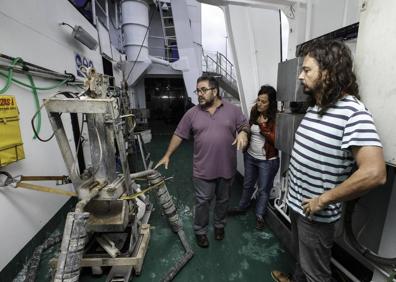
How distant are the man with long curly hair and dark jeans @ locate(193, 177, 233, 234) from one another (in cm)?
83

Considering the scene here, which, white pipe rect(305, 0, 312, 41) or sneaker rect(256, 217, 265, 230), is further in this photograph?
sneaker rect(256, 217, 265, 230)

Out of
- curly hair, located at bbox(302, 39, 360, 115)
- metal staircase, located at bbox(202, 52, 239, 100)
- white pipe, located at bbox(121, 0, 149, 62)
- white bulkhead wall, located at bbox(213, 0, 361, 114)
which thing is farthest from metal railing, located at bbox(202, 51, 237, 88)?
curly hair, located at bbox(302, 39, 360, 115)

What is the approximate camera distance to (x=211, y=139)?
70.4 inches

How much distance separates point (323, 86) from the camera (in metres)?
0.98

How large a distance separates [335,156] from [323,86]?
32 cm

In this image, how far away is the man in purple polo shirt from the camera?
5.88 ft

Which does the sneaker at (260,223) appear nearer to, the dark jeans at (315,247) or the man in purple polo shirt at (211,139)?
the man in purple polo shirt at (211,139)

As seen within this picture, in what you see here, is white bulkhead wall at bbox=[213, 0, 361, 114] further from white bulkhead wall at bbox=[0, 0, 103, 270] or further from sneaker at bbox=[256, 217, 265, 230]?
white bulkhead wall at bbox=[0, 0, 103, 270]

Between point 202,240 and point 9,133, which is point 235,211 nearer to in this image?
point 202,240

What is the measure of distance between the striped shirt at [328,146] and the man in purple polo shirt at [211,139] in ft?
2.24

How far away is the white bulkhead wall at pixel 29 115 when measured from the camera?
162 centimetres

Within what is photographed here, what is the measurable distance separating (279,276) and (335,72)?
1.47m

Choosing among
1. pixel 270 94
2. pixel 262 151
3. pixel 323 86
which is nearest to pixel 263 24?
pixel 270 94

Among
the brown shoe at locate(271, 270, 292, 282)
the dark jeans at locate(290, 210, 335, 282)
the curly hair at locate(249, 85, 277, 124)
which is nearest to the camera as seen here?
the dark jeans at locate(290, 210, 335, 282)
